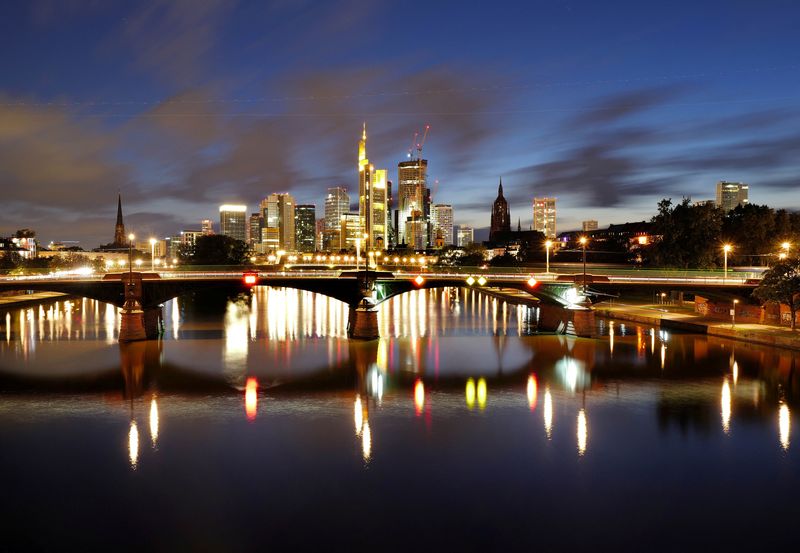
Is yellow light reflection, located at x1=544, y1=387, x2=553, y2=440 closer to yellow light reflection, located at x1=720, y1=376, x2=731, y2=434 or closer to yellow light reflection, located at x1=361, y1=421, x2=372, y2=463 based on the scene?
yellow light reflection, located at x1=720, y1=376, x2=731, y2=434

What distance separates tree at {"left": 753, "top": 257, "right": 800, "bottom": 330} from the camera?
58.2 meters

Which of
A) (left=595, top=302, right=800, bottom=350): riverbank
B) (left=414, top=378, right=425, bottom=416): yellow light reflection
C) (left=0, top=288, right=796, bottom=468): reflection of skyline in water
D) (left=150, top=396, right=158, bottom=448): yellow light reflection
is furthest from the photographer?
(left=595, top=302, right=800, bottom=350): riverbank

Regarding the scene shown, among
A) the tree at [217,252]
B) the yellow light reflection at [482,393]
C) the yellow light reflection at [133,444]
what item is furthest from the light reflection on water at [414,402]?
the tree at [217,252]

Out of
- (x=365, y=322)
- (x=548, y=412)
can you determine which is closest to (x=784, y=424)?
(x=548, y=412)

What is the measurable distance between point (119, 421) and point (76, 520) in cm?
1264

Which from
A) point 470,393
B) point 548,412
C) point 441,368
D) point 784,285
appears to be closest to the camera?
point 548,412

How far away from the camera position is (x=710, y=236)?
97.4 metres

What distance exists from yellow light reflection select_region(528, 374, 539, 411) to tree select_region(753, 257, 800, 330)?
1178 inches

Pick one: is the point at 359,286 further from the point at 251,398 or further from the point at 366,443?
the point at 366,443

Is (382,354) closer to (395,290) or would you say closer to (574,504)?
(395,290)

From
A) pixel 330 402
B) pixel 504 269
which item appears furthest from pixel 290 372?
pixel 504 269

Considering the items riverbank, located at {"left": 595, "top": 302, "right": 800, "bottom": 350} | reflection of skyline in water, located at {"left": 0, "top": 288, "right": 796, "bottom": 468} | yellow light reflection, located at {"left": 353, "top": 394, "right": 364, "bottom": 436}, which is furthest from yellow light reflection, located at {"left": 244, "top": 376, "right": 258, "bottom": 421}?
riverbank, located at {"left": 595, "top": 302, "right": 800, "bottom": 350}

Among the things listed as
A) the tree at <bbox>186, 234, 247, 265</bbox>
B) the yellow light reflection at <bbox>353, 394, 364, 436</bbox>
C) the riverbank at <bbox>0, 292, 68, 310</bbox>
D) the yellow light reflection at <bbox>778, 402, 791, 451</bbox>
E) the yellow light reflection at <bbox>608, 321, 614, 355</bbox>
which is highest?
the tree at <bbox>186, 234, 247, 265</bbox>

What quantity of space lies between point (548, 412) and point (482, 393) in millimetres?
5880
